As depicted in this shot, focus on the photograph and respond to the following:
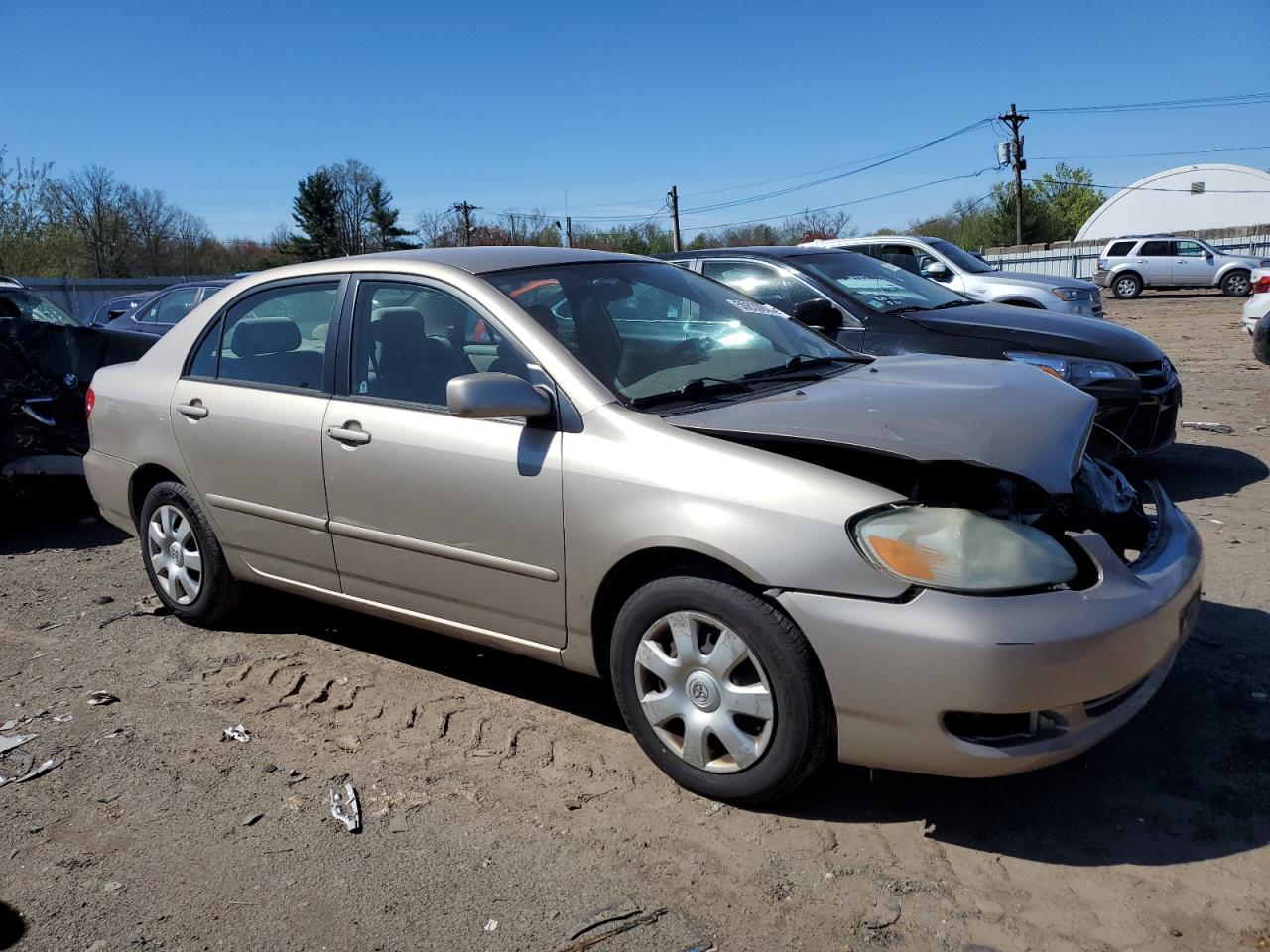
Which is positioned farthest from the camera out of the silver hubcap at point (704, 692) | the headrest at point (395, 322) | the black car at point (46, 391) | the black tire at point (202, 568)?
the black car at point (46, 391)

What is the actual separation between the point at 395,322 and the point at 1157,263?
29.4 metres

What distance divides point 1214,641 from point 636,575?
8.12 ft

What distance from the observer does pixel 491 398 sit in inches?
128

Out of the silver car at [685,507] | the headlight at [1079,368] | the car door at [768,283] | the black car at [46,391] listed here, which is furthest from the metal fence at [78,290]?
the silver car at [685,507]

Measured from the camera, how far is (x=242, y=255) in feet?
215

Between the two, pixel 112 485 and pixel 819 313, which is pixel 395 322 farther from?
pixel 819 313

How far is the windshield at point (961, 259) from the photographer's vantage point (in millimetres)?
13023

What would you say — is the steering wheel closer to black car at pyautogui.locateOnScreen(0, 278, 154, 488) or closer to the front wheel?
black car at pyautogui.locateOnScreen(0, 278, 154, 488)

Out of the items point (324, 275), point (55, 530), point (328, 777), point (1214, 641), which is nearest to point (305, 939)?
point (328, 777)

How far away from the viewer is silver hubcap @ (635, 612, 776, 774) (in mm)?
2955

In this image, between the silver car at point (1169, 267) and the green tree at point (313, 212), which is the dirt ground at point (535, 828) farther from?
the green tree at point (313, 212)

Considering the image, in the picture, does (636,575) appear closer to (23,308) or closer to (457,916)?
(457,916)

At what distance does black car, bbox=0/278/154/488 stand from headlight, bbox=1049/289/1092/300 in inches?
386

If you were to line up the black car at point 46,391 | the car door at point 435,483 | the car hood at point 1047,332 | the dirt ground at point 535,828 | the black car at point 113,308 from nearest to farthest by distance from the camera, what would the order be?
the dirt ground at point 535,828 → the car door at point 435,483 → the black car at point 46,391 → the car hood at point 1047,332 → the black car at point 113,308
